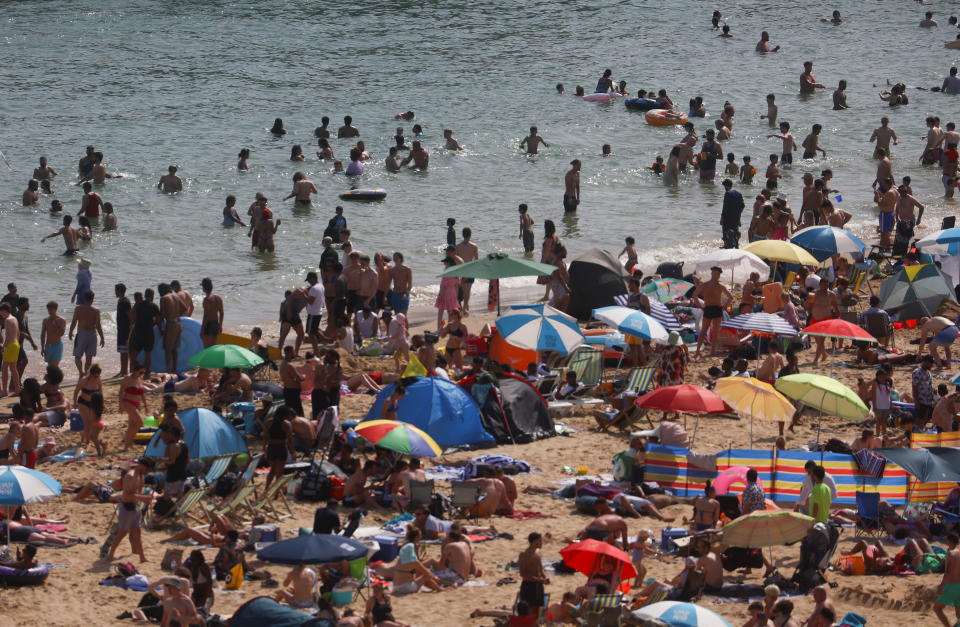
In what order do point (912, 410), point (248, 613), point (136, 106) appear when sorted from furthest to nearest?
point (136, 106)
point (912, 410)
point (248, 613)

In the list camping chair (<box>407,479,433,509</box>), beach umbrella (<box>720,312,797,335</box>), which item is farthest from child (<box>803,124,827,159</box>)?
camping chair (<box>407,479,433,509</box>)

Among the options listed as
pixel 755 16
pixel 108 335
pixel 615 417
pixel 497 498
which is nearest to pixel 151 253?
pixel 108 335

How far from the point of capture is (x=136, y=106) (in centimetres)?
3319

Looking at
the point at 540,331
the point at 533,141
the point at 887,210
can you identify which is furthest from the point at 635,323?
the point at 533,141

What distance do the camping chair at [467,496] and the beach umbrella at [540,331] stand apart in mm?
3230

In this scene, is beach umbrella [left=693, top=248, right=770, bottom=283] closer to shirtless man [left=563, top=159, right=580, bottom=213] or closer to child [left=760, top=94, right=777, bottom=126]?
shirtless man [left=563, top=159, right=580, bottom=213]

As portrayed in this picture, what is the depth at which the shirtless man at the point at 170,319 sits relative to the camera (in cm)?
1625

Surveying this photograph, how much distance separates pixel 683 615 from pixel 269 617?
8.54 feet

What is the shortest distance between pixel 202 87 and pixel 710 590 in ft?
91.5

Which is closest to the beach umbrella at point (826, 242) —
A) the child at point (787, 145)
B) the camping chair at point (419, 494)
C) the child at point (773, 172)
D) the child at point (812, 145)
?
the child at point (773, 172)

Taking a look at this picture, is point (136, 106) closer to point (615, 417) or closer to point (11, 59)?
point (11, 59)

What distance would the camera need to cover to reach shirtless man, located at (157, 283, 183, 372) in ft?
53.3

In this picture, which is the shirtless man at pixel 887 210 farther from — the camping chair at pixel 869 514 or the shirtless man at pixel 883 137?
the camping chair at pixel 869 514

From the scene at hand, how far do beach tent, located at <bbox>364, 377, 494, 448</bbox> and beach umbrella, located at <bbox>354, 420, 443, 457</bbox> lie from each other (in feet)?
3.71
